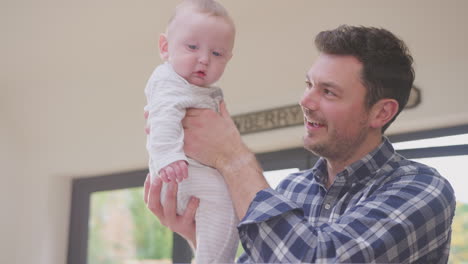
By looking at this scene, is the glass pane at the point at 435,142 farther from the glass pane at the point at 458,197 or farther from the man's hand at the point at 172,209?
the man's hand at the point at 172,209

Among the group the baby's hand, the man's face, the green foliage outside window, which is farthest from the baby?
the green foliage outside window

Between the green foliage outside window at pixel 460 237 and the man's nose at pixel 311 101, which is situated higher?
the man's nose at pixel 311 101

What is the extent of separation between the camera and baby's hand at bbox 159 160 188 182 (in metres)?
1.12

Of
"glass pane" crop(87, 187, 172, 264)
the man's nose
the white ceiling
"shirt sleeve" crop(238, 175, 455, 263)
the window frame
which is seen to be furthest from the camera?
"glass pane" crop(87, 187, 172, 264)

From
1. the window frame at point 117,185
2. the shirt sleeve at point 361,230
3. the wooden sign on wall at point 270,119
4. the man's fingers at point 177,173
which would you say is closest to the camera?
the shirt sleeve at point 361,230

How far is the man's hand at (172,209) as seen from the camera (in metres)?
1.20

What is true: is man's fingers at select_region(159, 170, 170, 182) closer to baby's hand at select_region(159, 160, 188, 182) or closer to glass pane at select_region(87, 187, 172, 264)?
baby's hand at select_region(159, 160, 188, 182)

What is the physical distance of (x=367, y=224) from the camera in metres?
1.02

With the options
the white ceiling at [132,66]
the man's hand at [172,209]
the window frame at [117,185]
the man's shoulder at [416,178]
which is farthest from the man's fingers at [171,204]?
the window frame at [117,185]

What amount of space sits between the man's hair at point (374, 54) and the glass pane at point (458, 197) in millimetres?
1225

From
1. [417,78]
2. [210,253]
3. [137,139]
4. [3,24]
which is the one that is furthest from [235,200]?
[3,24]

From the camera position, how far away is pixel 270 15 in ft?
10.0

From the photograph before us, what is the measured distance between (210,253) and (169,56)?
0.47 metres

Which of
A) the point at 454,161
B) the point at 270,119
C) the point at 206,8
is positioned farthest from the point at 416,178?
the point at 270,119
